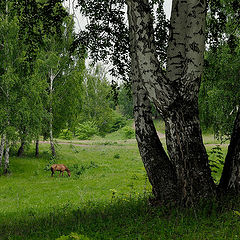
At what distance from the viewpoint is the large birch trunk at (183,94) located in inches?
139

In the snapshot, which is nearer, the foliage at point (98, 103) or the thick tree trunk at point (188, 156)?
the thick tree trunk at point (188, 156)

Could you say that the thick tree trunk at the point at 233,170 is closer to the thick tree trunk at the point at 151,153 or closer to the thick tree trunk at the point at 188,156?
the thick tree trunk at the point at 188,156

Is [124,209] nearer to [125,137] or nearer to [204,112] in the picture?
[204,112]

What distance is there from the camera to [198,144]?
359 centimetres

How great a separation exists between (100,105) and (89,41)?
47.4 m

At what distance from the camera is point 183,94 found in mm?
3604

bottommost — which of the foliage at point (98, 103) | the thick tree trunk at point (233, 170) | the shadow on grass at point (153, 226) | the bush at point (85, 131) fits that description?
the bush at point (85, 131)

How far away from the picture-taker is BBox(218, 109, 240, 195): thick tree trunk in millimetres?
3822

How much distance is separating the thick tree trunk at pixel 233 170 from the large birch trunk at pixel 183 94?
1.28 ft

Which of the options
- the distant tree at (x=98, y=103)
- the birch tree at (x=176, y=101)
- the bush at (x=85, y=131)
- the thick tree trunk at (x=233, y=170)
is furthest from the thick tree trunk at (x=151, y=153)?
the distant tree at (x=98, y=103)

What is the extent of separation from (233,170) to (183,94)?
58.2 inches

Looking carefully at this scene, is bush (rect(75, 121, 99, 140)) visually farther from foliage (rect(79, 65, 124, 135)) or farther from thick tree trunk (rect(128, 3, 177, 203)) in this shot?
thick tree trunk (rect(128, 3, 177, 203))

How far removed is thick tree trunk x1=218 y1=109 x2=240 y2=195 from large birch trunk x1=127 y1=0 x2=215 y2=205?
0.39m

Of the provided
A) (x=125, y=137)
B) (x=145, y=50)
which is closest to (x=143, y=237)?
(x=145, y=50)
